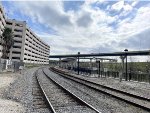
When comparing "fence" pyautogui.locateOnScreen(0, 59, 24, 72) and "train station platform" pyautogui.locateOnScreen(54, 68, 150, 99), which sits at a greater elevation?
"fence" pyautogui.locateOnScreen(0, 59, 24, 72)

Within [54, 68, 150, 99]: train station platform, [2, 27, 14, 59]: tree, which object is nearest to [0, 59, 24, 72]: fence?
[54, 68, 150, 99]: train station platform

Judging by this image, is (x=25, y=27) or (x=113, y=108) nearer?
(x=113, y=108)

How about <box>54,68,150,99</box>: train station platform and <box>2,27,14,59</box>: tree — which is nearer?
<box>54,68,150,99</box>: train station platform

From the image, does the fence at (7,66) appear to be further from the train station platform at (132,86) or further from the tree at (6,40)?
the tree at (6,40)

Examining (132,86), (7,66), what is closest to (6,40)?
(7,66)

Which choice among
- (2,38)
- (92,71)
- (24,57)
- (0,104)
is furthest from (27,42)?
(0,104)

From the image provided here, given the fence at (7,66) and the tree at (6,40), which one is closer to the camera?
the fence at (7,66)

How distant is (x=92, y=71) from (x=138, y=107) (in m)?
36.7

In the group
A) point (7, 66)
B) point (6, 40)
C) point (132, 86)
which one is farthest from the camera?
point (6, 40)

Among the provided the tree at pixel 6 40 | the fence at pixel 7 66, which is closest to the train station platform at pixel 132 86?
the fence at pixel 7 66

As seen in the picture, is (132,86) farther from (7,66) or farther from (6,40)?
(6,40)

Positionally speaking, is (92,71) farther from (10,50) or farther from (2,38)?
(10,50)

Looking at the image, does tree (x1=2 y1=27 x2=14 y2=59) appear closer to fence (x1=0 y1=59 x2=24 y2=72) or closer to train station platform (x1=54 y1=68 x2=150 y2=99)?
fence (x1=0 y1=59 x2=24 y2=72)

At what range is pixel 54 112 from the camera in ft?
33.6
